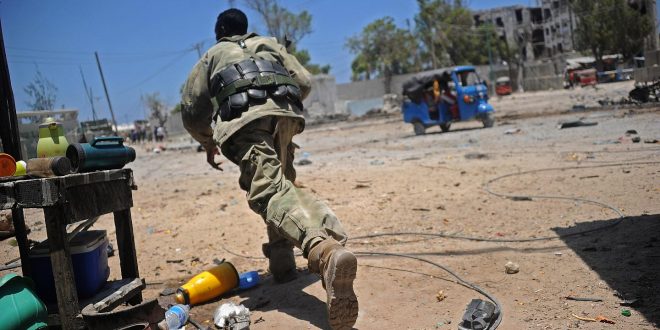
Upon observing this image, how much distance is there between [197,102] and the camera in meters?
3.71

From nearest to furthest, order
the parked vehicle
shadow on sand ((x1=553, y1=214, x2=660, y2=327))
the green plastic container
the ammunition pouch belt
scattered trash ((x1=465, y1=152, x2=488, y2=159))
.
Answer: the green plastic container, shadow on sand ((x1=553, y1=214, x2=660, y2=327)), the ammunition pouch belt, scattered trash ((x1=465, y1=152, x2=488, y2=159)), the parked vehicle

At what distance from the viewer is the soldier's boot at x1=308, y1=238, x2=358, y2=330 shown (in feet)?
8.15

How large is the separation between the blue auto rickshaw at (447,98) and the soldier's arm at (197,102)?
12.1m

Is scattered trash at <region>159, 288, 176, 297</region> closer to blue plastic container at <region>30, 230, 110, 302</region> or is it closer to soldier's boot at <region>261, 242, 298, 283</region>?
soldier's boot at <region>261, 242, 298, 283</region>

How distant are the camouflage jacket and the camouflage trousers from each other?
0.26ft

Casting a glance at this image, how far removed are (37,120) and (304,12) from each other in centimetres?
5400

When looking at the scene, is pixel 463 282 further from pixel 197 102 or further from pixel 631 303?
pixel 197 102

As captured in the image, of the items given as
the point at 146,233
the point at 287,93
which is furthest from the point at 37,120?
the point at 287,93

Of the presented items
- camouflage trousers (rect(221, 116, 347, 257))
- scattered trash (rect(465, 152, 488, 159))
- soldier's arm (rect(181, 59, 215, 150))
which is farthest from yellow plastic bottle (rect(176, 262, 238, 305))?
scattered trash (rect(465, 152, 488, 159))

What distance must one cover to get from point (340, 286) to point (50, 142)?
187 centimetres

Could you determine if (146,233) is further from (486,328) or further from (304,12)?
(304,12)

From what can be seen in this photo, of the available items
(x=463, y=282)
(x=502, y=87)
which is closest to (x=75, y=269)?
(x=463, y=282)

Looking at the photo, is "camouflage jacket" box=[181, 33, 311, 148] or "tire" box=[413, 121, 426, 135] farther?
"tire" box=[413, 121, 426, 135]

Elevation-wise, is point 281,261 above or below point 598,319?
above
